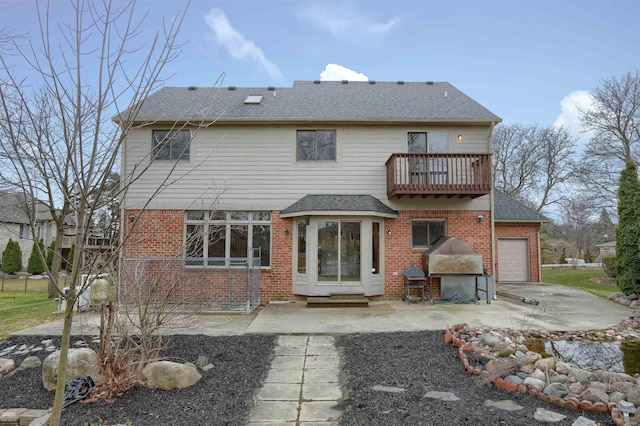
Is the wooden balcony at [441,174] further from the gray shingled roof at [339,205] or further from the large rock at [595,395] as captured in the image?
the large rock at [595,395]

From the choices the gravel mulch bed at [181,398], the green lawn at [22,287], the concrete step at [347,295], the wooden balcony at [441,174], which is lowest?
the green lawn at [22,287]

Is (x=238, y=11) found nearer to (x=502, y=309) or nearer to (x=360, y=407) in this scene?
(x=360, y=407)

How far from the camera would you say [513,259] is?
1542 cm

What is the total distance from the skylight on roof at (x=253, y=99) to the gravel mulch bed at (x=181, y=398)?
27.0 ft

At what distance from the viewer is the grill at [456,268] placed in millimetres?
9688

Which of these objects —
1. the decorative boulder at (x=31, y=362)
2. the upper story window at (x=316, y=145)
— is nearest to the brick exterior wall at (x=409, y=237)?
the upper story window at (x=316, y=145)

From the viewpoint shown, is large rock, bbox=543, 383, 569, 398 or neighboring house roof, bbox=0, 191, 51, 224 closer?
neighboring house roof, bbox=0, 191, 51, 224

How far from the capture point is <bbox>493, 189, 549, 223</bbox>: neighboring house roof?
15023mm

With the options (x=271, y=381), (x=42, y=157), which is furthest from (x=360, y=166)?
(x=42, y=157)

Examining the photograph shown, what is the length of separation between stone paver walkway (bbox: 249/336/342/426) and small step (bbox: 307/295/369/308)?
3243 millimetres

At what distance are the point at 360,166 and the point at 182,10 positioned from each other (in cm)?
819

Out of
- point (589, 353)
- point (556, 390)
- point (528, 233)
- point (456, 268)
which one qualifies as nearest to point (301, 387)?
point (556, 390)

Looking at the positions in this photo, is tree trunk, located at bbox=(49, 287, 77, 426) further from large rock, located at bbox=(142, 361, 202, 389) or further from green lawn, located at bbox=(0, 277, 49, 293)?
green lawn, located at bbox=(0, 277, 49, 293)

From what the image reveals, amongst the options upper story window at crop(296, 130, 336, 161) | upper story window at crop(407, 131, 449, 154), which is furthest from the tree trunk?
upper story window at crop(407, 131, 449, 154)
